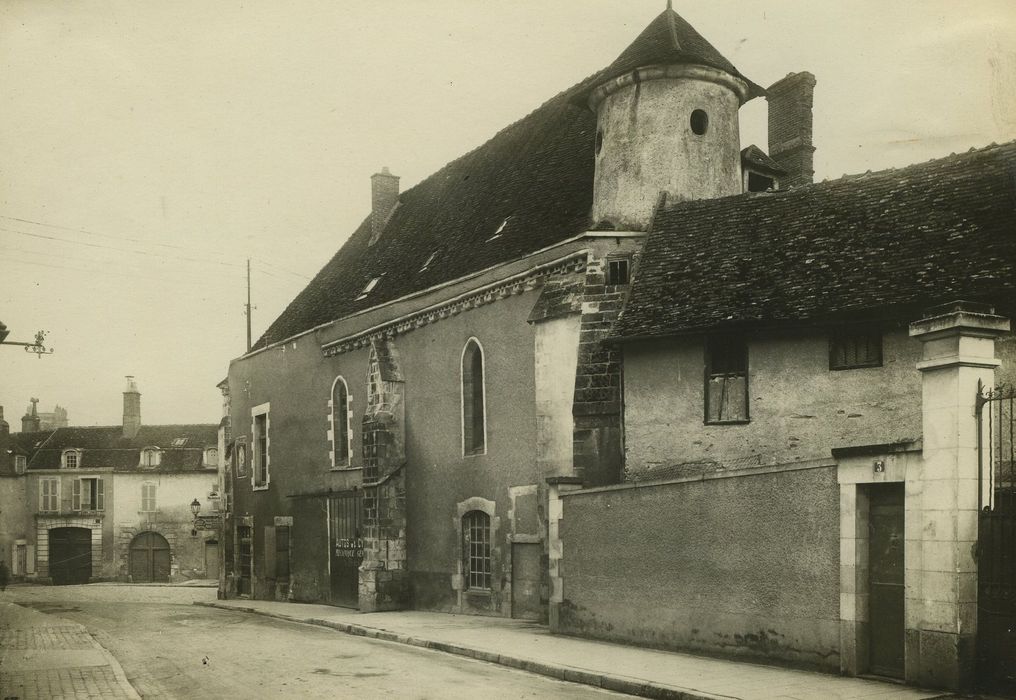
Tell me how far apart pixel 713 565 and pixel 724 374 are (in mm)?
4211

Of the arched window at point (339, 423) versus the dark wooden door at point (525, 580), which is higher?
the arched window at point (339, 423)

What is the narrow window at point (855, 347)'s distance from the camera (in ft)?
47.4

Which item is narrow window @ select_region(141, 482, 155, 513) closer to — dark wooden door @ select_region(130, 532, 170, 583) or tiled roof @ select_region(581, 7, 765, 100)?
dark wooden door @ select_region(130, 532, 170, 583)

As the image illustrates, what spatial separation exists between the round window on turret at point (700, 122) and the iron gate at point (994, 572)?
1045cm

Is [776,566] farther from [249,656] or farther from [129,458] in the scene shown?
[129,458]

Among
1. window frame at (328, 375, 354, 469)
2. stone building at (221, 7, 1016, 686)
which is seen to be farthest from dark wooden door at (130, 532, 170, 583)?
window frame at (328, 375, 354, 469)

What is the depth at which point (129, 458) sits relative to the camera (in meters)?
53.6

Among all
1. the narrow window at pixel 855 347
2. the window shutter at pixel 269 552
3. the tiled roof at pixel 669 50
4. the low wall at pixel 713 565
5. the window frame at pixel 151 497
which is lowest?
the window frame at pixel 151 497

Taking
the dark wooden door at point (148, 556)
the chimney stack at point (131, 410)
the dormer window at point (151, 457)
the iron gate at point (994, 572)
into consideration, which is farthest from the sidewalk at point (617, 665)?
the chimney stack at point (131, 410)

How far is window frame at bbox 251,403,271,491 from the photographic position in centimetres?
3060

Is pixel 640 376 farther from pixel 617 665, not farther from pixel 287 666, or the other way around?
pixel 287 666

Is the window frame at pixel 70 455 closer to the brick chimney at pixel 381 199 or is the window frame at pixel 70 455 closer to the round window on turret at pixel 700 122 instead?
the brick chimney at pixel 381 199

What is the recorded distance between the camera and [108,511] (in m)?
52.6

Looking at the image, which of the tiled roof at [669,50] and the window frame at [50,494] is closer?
the tiled roof at [669,50]
